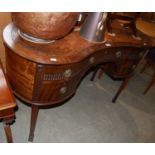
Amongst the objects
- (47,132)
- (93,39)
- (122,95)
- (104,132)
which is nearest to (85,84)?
(122,95)

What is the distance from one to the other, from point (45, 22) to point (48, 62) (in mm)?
232

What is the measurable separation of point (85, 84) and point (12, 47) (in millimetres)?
1469

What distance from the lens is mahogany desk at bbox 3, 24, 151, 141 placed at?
1122 millimetres

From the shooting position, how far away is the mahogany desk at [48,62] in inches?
44.2

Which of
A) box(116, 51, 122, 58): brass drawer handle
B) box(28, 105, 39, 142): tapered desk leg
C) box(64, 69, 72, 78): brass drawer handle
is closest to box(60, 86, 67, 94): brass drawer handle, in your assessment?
box(64, 69, 72, 78): brass drawer handle

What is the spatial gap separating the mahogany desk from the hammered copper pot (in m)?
0.12

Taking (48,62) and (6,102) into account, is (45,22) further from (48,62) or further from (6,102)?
(6,102)

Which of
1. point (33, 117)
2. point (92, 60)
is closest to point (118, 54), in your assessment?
point (92, 60)

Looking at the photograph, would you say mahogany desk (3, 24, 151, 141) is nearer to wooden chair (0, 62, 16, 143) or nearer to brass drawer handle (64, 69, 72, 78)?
brass drawer handle (64, 69, 72, 78)

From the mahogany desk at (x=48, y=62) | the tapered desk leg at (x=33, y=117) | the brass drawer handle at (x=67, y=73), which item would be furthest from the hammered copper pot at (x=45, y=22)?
the tapered desk leg at (x=33, y=117)

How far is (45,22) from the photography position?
3.20ft

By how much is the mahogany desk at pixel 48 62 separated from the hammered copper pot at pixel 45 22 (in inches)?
4.9

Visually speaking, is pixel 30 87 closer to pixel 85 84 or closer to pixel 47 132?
pixel 47 132
